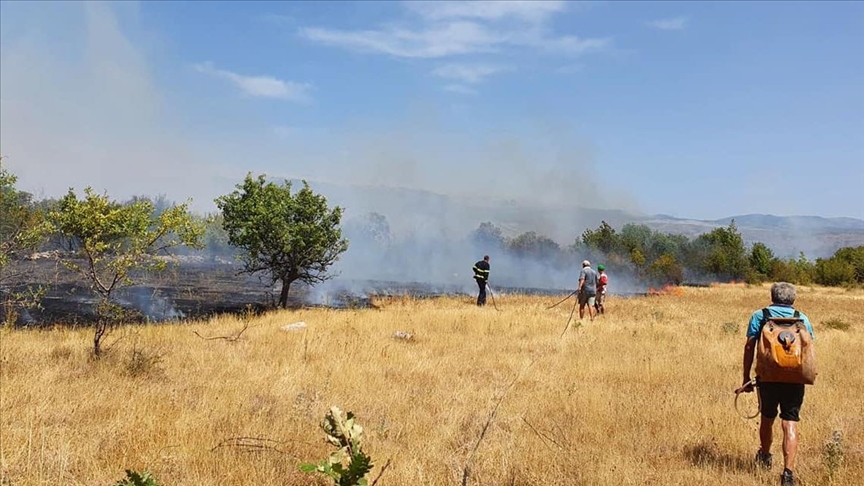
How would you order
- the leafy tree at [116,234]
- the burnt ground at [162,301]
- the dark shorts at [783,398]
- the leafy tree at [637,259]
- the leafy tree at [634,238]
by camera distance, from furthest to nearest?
the leafy tree at [634,238] < the leafy tree at [637,259] < the burnt ground at [162,301] < the leafy tree at [116,234] < the dark shorts at [783,398]

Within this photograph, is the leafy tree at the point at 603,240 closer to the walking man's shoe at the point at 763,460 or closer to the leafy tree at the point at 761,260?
the leafy tree at the point at 761,260

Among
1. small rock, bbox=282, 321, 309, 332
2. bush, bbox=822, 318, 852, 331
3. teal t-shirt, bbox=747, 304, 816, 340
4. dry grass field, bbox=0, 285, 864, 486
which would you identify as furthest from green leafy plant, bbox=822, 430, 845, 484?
bush, bbox=822, 318, 852, 331

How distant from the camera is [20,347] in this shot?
10.3m

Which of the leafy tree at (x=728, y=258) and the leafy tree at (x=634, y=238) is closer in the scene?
the leafy tree at (x=728, y=258)

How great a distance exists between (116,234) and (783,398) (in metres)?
9.67

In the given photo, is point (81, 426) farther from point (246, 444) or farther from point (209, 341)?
point (209, 341)

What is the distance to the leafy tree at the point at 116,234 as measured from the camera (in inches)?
348

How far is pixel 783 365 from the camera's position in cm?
505

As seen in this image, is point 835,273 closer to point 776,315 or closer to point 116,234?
point 776,315

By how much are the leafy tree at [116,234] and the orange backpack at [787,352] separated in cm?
851

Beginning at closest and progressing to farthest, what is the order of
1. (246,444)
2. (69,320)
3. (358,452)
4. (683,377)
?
1. (358,452)
2. (246,444)
3. (683,377)
4. (69,320)

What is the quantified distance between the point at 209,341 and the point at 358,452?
10908 millimetres

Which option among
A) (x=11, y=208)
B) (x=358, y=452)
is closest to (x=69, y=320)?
(x=11, y=208)

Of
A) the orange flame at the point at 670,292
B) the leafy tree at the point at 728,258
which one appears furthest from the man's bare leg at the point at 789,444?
the leafy tree at the point at 728,258
